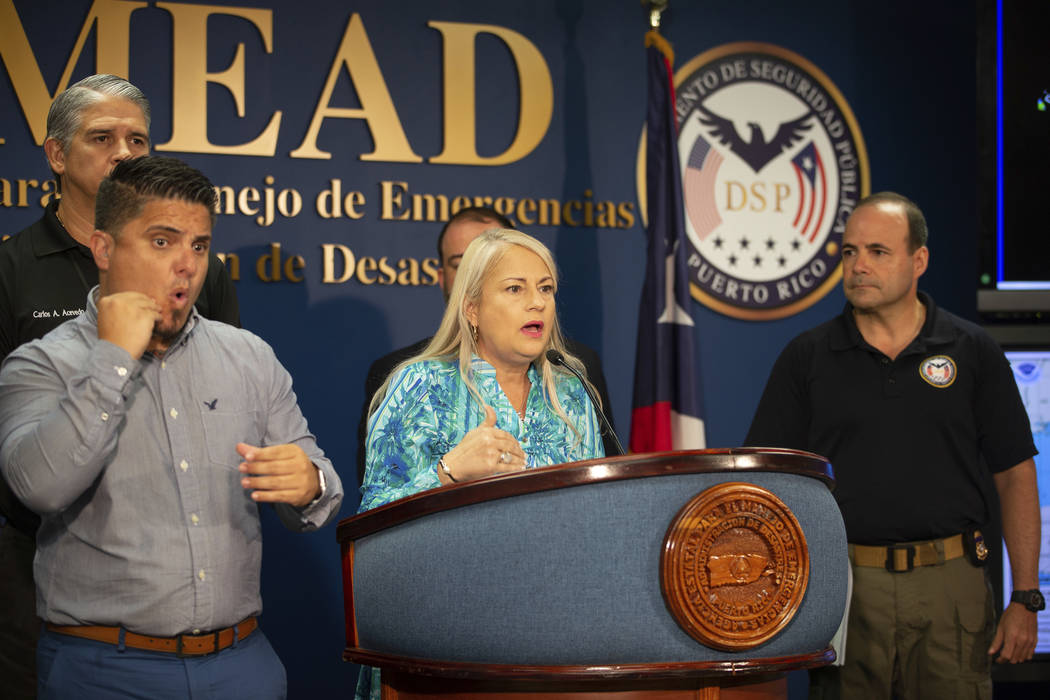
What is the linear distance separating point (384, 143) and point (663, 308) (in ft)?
4.12

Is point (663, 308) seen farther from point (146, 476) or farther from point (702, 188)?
point (146, 476)

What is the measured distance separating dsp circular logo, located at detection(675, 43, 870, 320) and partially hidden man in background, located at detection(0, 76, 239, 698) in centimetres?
250

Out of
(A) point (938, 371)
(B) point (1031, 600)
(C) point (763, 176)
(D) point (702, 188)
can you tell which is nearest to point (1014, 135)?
(C) point (763, 176)

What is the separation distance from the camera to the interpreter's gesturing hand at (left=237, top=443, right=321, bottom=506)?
183 cm

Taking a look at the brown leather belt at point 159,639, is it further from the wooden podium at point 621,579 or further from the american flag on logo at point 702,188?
the american flag on logo at point 702,188

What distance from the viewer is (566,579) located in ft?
5.26

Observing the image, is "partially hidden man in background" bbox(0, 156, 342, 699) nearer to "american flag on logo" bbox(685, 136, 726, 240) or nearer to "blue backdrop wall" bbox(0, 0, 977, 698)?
"blue backdrop wall" bbox(0, 0, 977, 698)

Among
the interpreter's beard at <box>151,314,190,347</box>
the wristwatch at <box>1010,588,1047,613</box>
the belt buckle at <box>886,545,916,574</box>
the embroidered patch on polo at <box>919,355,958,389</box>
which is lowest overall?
the wristwatch at <box>1010,588,1047,613</box>

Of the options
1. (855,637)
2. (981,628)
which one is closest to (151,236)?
(855,637)

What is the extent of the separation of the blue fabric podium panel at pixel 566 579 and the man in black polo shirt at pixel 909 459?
5.60 ft

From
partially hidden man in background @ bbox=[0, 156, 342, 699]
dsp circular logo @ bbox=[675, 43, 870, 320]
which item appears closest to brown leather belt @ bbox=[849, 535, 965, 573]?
dsp circular logo @ bbox=[675, 43, 870, 320]

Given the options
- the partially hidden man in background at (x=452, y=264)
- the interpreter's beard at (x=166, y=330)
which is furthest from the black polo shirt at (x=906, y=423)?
the interpreter's beard at (x=166, y=330)

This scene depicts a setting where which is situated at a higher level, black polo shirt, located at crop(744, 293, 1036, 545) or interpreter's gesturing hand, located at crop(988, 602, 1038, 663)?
black polo shirt, located at crop(744, 293, 1036, 545)

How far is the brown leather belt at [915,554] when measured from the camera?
10.7ft
